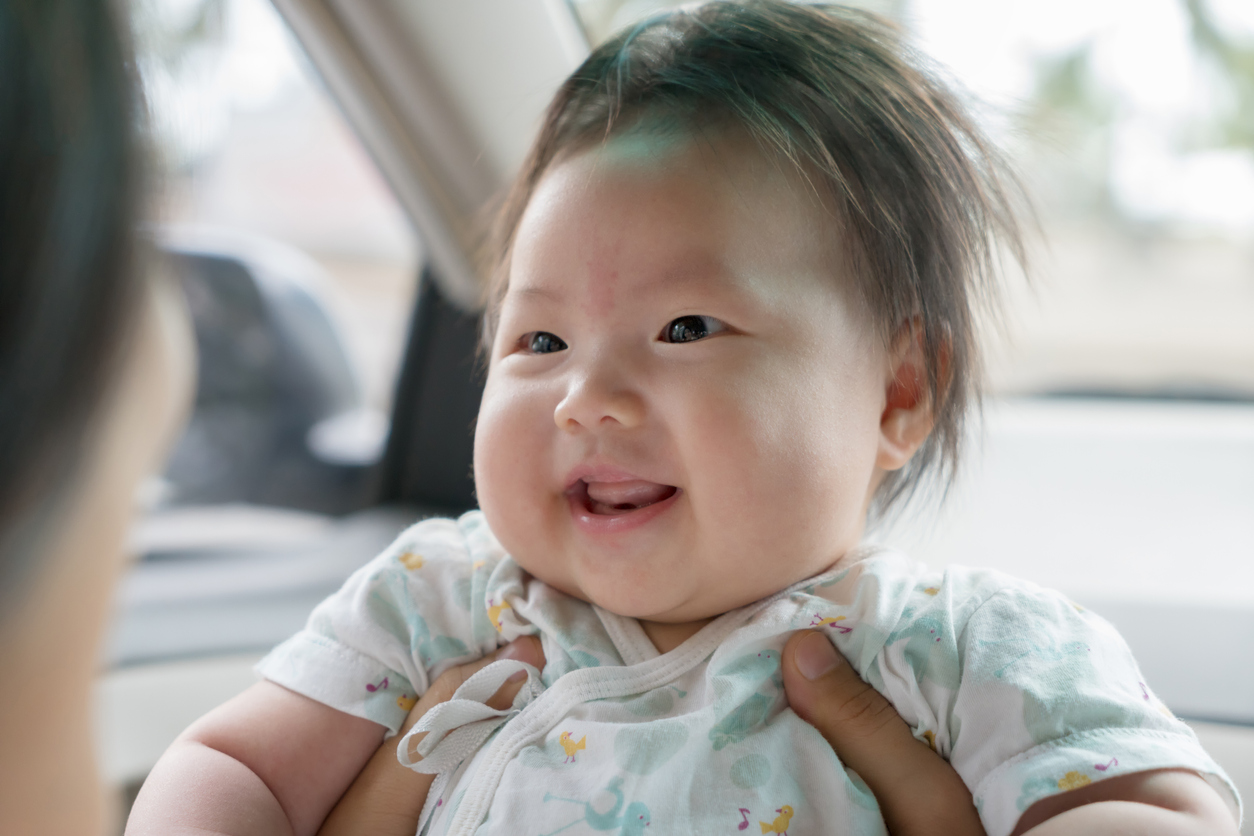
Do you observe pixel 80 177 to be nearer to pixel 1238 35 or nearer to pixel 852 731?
pixel 852 731

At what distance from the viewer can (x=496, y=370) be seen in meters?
0.89

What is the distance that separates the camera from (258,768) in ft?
2.65

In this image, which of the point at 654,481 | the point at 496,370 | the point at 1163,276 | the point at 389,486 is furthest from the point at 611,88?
the point at 1163,276

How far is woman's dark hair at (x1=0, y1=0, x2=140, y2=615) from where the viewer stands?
33cm

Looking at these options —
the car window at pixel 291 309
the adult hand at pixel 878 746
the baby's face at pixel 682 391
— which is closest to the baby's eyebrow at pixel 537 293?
the baby's face at pixel 682 391

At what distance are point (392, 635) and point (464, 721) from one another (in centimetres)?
12

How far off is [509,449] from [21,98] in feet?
1.76

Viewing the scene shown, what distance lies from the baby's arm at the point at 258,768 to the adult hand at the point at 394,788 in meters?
0.02

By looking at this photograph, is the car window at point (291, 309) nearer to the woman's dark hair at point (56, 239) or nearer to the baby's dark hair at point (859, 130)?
the baby's dark hair at point (859, 130)

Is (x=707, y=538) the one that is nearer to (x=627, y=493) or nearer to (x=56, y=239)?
(x=627, y=493)

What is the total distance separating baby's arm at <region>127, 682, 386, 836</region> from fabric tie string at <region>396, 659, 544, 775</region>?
0.09 m

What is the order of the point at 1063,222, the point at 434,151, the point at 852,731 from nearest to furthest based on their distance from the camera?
1. the point at 852,731
2. the point at 434,151
3. the point at 1063,222

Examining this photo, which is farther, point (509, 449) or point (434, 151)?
point (434, 151)

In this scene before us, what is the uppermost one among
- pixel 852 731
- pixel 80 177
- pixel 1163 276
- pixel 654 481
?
pixel 80 177
